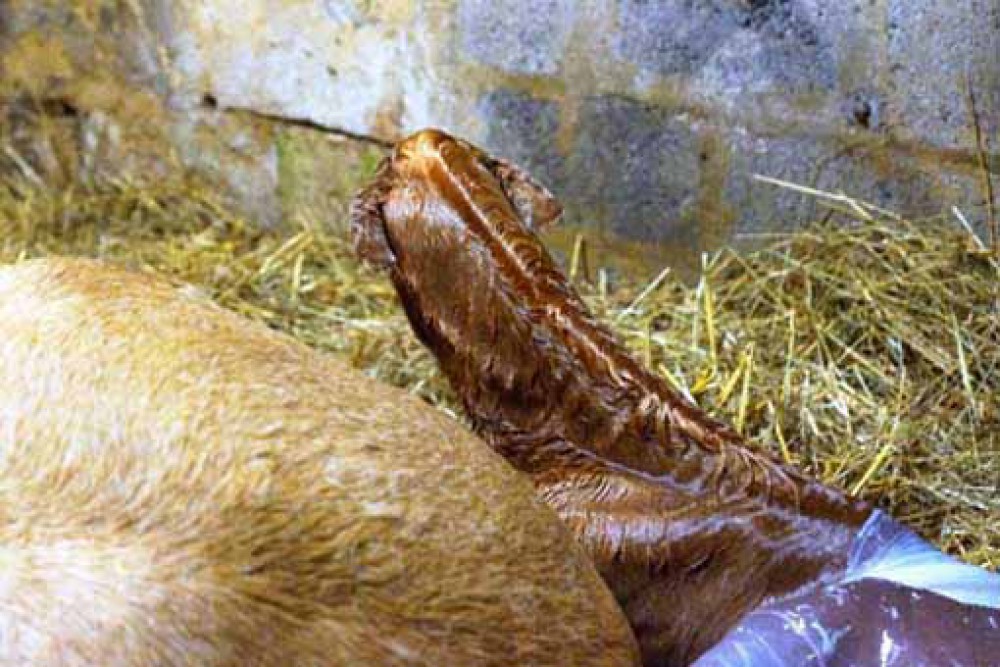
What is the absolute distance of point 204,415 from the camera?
3.33ft

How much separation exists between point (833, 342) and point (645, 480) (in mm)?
900

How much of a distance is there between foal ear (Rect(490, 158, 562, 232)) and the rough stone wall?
78 cm

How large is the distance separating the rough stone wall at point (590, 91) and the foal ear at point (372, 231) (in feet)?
3.16

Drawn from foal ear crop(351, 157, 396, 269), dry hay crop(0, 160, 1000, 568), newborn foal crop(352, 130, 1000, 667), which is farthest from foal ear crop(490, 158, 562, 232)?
dry hay crop(0, 160, 1000, 568)

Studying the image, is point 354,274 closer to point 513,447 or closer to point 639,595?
point 513,447

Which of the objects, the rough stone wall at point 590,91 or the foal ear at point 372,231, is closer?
the foal ear at point 372,231

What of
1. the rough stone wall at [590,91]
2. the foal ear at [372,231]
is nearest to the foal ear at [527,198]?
the foal ear at [372,231]

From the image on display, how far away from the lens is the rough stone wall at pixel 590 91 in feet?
7.47

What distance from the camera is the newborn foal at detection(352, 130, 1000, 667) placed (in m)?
1.22

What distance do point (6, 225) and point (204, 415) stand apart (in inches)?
95.3

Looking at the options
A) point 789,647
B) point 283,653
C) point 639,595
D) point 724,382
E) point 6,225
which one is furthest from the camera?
point 6,225

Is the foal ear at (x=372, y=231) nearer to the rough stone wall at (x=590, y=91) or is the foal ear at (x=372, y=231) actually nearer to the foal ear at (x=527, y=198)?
the foal ear at (x=527, y=198)

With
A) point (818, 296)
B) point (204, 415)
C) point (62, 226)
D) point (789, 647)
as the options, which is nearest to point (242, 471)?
point (204, 415)

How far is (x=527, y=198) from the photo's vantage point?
1.72m
